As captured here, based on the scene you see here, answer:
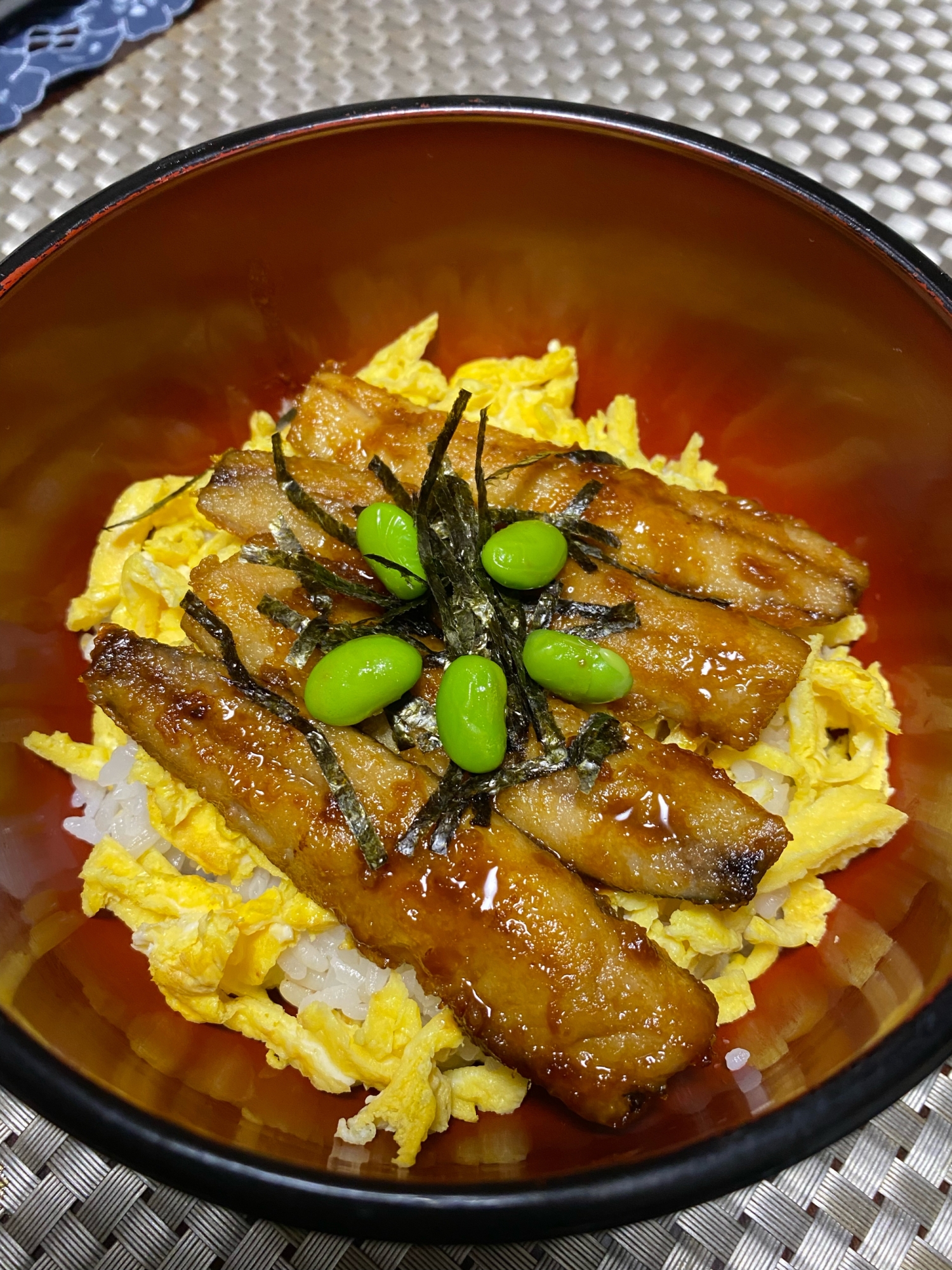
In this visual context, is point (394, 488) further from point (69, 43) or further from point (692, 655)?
point (69, 43)

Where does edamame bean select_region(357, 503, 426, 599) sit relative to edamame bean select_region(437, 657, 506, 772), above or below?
above

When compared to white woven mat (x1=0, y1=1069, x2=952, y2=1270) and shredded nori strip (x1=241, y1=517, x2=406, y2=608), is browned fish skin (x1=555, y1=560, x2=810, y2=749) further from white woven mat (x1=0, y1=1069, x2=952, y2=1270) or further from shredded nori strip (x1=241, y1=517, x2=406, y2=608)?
white woven mat (x1=0, y1=1069, x2=952, y2=1270)

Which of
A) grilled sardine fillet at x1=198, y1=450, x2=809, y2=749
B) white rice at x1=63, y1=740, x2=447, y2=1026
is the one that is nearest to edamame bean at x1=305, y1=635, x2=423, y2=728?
grilled sardine fillet at x1=198, y1=450, x2=809, y2=749

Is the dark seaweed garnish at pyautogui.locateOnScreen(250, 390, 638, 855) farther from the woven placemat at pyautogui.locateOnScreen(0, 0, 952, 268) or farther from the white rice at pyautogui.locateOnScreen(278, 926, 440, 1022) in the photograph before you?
the woven placemat at pyautogui.locateOnScreen(0, 0, 952, 268)

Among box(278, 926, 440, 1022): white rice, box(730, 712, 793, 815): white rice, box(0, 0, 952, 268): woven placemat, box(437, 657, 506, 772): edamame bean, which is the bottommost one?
box(278, 926, 440, 1022): white rice

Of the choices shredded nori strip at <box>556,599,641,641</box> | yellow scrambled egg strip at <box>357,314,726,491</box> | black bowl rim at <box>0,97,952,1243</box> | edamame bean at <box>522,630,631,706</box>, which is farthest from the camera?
yellow scrambled egg strip at <box>357,314,726,491</box>

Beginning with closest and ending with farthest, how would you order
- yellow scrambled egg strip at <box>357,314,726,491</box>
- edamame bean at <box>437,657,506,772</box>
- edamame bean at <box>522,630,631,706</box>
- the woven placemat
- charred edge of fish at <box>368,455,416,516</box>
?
1. edamame bean at <box>437,657,506,772</box>
2. edamame bean at <box>522,630,631,706</box>
3. charred edge of fish at <box>368,455,416,516</box>
4. yellow scrambled egg strip at <box>357,314,726,491</box>
5. the woven placemat

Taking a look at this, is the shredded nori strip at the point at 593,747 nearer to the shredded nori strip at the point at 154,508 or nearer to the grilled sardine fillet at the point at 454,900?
the grilled sardine fillet at the point at 454,900

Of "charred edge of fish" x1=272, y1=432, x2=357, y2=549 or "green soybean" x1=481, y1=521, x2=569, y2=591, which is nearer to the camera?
"green soybean" x1=481, y1=521, x2=569, y2=591

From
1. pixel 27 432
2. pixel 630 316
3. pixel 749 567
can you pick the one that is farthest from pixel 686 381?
pixel 27 432
